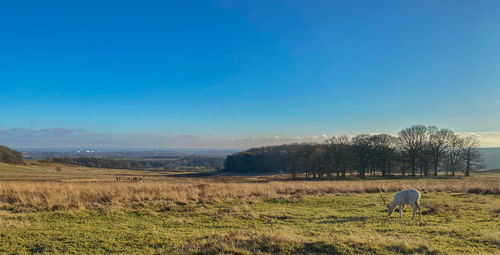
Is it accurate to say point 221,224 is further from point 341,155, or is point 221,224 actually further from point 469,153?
point 469,153

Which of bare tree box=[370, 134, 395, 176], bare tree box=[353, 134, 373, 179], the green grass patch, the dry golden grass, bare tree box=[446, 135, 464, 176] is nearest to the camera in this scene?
the green grass patch

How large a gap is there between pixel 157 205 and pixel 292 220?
7.77 metres

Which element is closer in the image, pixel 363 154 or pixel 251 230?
pixel 251 230

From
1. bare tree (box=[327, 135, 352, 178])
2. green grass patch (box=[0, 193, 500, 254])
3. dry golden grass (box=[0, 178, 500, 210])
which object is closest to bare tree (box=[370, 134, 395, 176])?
bare tree (box=[327, 135, 352, 178])

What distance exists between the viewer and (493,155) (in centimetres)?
13075

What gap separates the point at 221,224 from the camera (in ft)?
36.7

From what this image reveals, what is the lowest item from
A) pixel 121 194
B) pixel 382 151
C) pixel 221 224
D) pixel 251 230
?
pixel 221 224

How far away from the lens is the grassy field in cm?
737

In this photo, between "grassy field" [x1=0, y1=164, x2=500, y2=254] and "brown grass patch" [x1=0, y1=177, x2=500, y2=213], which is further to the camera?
"brown grass patch" [x1=0, y1=177, x2=500, y2=213]

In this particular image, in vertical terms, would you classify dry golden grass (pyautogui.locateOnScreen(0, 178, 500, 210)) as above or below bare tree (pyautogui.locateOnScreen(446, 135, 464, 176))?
below

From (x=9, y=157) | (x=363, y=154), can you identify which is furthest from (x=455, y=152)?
(x=9, y=157)

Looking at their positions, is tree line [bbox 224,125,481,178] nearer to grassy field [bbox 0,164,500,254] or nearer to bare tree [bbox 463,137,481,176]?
bare tree [bbox 463,137,481,176]

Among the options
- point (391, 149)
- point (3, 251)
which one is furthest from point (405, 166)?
point (3, 251)

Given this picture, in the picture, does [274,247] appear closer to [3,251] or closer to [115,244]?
[115,244]
